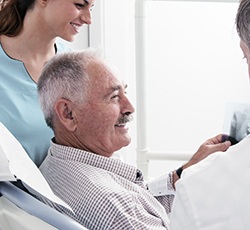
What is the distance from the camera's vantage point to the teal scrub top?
1533 millimetres

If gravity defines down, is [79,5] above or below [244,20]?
below

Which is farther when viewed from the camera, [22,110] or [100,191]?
[22,110]

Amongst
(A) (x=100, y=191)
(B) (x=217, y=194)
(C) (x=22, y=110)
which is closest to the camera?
(B) (x=217, y=194)

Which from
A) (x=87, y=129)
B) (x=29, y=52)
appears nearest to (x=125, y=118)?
(x=87, y=129)

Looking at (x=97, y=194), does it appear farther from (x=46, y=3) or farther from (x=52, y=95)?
(x=46, y=3)

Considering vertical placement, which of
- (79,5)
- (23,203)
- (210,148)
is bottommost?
(210,148)

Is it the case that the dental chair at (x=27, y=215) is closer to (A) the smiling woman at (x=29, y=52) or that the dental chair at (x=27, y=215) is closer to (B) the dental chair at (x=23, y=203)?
(B) the dental chair at (x=23, y=203)

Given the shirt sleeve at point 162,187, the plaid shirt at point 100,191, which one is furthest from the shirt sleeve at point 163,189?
the plaid shirt at point 100,191

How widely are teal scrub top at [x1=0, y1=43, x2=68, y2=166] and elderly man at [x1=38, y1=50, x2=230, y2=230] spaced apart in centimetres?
9

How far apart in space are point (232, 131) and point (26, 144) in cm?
60

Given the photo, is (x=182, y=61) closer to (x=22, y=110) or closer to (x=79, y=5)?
(x=79, y=5)

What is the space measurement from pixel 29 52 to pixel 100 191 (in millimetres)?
591

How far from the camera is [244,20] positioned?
32.0 inches

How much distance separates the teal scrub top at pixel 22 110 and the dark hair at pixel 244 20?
853 mm
